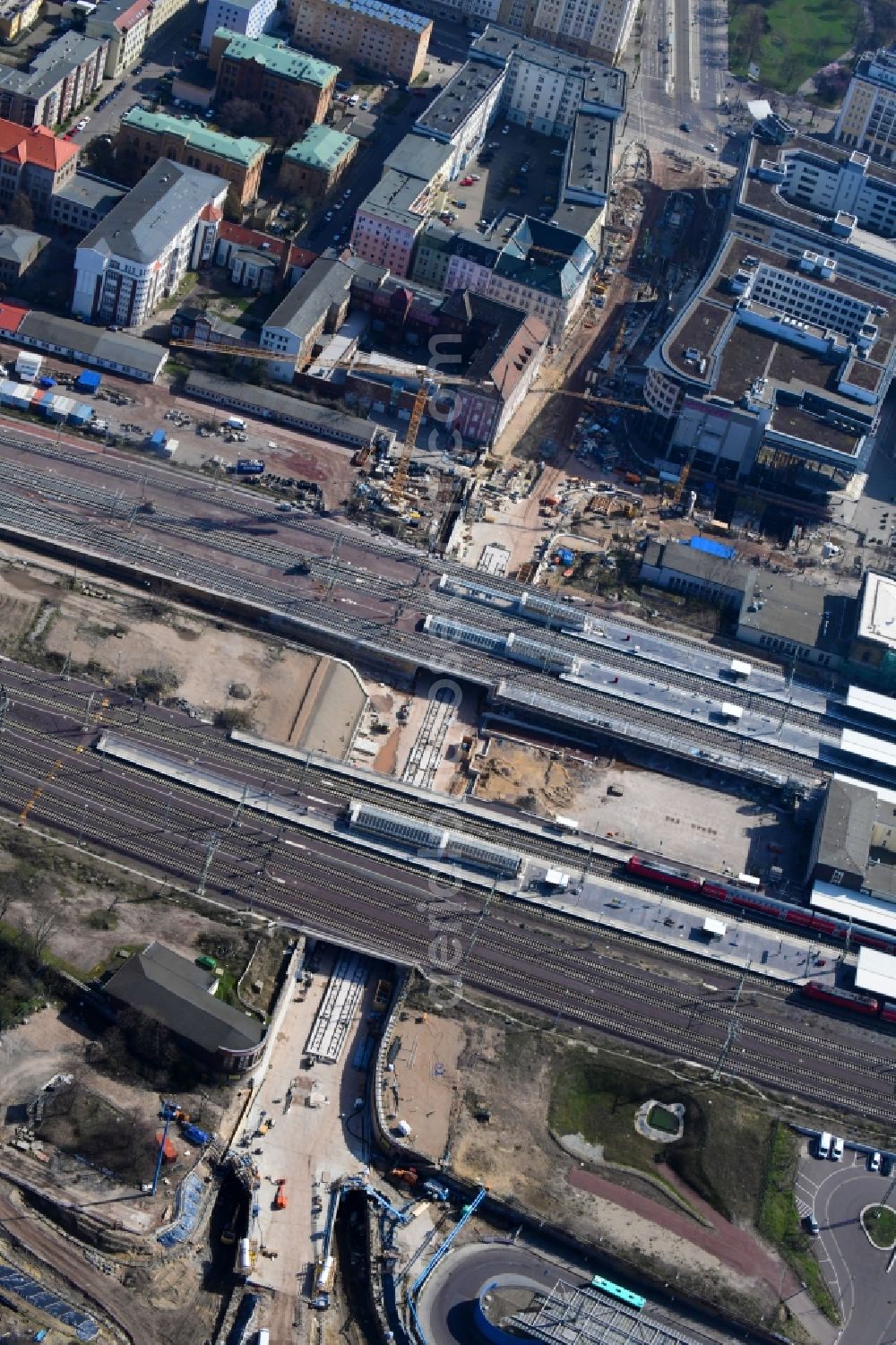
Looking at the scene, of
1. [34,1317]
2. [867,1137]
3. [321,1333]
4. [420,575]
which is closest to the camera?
[34,1317]

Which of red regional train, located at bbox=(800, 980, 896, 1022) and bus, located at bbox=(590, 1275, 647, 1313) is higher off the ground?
red regional train, located at bbox=(800, 980, 896, 1022)

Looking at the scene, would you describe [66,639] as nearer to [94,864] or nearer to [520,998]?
[94,864]

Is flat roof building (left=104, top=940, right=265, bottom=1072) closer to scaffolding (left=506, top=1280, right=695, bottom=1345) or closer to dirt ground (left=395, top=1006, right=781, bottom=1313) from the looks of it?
dirt ground (left=395, top=1006, right=781, bottom=1313)

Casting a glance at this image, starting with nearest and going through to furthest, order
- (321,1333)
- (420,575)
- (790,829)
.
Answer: (321,1333)
(790,829)
(420,575)

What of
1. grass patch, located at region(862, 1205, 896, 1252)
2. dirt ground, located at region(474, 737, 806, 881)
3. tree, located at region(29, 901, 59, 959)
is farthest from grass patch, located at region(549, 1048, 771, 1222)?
tree, located at region(29, 901, 59, 959)

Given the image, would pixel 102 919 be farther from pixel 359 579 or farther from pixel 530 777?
pixel 359 579

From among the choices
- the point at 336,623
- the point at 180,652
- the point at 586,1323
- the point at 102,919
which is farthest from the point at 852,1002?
the point at 180,652

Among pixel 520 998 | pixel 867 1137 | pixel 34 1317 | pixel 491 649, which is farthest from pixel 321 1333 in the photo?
pixel 491 649

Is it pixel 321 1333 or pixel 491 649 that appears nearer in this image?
pixel 321 1333
